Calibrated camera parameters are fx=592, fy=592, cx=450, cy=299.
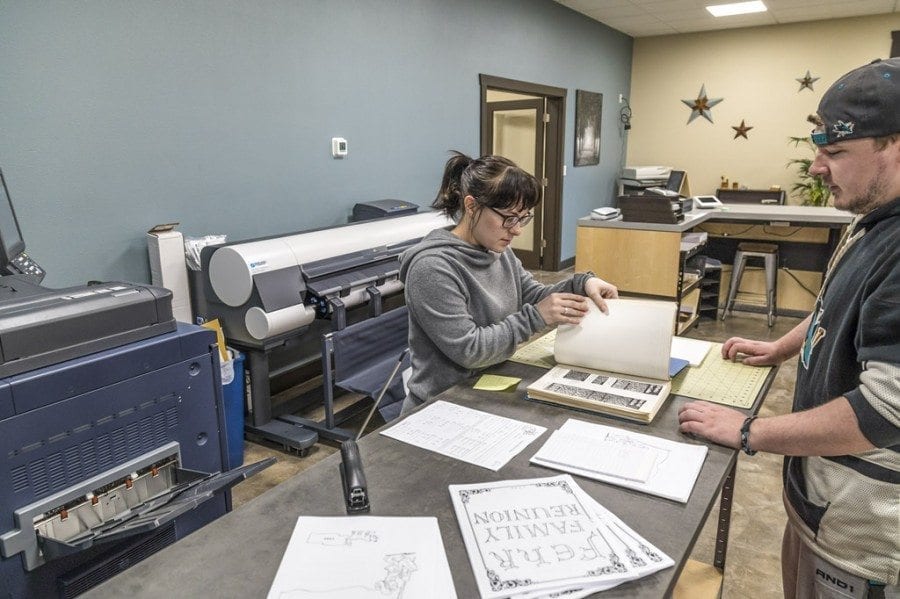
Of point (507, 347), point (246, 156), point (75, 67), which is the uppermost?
point (75, 67)

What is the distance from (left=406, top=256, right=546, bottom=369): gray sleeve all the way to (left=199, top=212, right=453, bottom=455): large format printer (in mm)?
1058

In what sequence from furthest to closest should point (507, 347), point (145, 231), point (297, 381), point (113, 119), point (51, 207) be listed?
point (297, 381) < point (145, 231) < point (113, 119) < point (51, 207) < point (507, 347)

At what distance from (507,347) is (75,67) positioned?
216cm

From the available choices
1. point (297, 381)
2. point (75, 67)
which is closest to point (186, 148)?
point (75, 67)

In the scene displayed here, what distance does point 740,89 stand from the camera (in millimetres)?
7195

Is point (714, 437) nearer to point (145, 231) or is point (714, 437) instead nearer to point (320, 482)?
point (320, 482)

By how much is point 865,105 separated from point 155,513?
154cm

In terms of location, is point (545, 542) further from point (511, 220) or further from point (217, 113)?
point (217, 113)

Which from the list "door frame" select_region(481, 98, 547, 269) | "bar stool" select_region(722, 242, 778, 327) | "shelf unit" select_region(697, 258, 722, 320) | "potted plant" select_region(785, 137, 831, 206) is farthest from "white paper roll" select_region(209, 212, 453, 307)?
"potted plant" select_region(785, 137, 831, 206)

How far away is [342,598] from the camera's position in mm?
800

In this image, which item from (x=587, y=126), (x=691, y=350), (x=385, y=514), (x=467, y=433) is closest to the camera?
(x=385, y=514)

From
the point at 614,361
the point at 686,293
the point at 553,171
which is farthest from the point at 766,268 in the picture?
the point at 614,361

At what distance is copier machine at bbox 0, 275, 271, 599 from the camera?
1.15 m

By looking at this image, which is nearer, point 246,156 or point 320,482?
point 320,482
